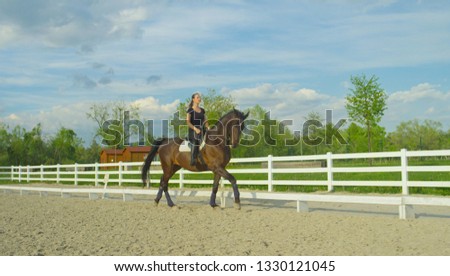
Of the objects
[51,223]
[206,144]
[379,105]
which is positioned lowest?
[51,223]

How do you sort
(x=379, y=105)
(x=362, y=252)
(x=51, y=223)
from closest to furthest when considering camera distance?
(x=362, y=252) → (x=51, y=223) → (x=379, y=105)

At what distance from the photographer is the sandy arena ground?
594 cm

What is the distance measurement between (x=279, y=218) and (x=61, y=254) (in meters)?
4.38

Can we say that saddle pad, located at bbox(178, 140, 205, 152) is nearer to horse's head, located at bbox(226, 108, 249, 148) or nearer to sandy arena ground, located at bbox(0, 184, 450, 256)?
horse's head, located at bbox(226, 108, 249, 148)

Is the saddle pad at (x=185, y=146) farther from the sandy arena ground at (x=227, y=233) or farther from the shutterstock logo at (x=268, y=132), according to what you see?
the shutterstock logo at (x=268, y=132)

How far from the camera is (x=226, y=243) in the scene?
21.0 feet

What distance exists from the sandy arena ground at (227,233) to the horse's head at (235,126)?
1.55m

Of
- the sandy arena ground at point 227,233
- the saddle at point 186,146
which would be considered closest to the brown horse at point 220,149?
the saddle at point 186,146

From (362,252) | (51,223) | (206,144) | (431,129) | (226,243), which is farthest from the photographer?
(431,129)

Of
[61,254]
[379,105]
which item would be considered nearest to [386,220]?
[61,254]

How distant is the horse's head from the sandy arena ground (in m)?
1.55

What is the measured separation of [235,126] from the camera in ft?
33.5

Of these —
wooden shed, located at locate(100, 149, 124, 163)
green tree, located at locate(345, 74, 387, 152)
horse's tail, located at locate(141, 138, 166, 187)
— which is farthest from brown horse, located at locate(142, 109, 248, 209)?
wooden shed, located at locate(100, 149, 124, 163)
